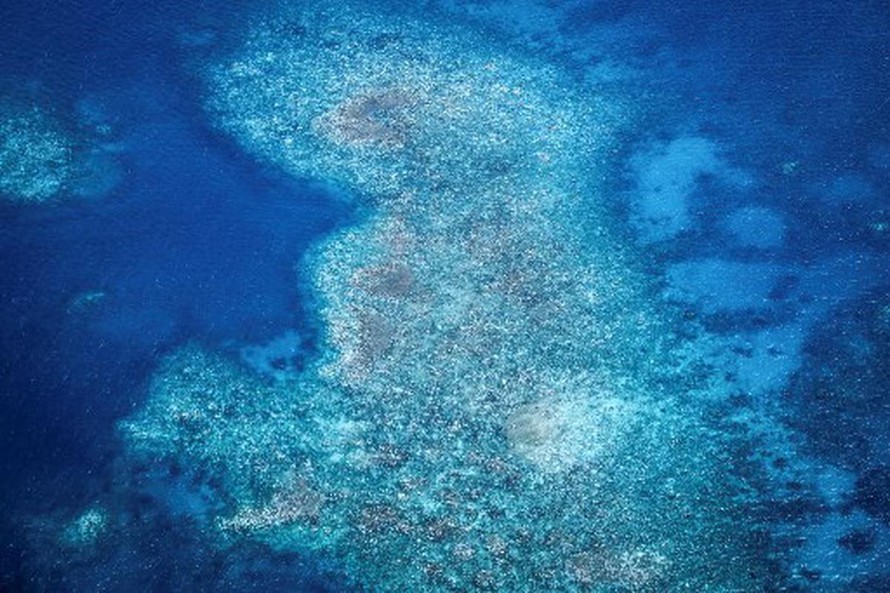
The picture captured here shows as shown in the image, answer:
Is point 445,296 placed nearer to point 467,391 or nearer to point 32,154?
point 467,391

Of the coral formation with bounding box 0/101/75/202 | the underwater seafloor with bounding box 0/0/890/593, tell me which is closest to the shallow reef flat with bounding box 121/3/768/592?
the underwater seafloor with bounding box 0/0/890/593

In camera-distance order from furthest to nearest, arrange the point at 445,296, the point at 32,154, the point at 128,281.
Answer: the point at 32,154
the point at 128,281
the point at 445,296

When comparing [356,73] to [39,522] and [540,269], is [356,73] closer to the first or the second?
[540,269]

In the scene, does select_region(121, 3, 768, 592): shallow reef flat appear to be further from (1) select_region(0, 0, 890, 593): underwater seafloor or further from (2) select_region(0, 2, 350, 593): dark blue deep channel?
(2) select_region(0, 2, 350, 593): dark blue deep channel

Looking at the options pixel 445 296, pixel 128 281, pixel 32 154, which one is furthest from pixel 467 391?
pixel 32 154

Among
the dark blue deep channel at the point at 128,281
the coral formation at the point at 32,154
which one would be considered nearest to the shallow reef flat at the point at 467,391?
the dark blue deep channel at the point at 128,281

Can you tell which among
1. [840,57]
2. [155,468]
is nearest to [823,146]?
[840,57]

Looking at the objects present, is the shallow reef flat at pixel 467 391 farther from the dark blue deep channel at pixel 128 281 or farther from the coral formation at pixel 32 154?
the coral formation at pixel 32 154
